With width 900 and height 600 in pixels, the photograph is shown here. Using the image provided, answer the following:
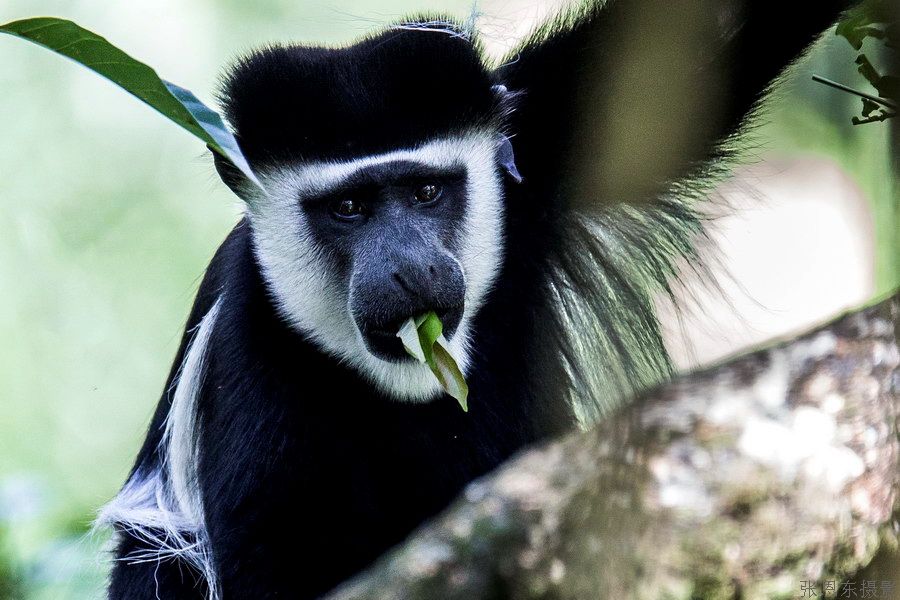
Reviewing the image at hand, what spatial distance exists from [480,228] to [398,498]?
1.84 ft

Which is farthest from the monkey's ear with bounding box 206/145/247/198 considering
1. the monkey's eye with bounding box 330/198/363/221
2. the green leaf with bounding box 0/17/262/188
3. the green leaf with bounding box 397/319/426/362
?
the green leaf with bounding box 0/17/262/188

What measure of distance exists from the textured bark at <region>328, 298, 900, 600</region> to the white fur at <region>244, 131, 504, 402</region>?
111 centimetres

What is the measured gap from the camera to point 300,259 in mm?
2008

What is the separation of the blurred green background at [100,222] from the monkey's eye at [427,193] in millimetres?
1857

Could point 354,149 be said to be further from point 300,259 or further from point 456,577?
point 456,577

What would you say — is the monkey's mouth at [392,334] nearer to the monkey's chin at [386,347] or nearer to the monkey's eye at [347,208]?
the monkey's chin at [386,347]

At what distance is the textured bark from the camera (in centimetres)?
75

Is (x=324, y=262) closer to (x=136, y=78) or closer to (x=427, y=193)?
(x=427, y=193)

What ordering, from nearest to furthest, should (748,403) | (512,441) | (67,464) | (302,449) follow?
(748,403) < (302,449) < (512,441) < (67,464)

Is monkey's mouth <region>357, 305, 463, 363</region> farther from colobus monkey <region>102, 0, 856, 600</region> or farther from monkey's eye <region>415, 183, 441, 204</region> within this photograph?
monkey's eye <region>415, 183, 441, 204</region>

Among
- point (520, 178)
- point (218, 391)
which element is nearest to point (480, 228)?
point (520, 178)

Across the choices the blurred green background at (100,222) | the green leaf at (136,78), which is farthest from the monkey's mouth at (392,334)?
the blurred green background at (100,222)

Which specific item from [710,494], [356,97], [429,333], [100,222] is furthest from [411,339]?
[100,222]

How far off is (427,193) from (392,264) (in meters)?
0.23
